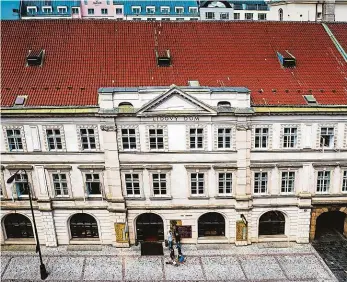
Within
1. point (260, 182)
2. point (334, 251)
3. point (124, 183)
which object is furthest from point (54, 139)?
point (334, 251)

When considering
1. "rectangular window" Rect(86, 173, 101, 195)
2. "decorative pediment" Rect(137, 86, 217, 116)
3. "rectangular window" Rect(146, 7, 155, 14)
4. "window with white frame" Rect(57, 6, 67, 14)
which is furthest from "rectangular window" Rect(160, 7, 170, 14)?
"rectangular window" Rect(86, 173, 101, 195)

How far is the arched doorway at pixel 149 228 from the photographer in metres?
37.0

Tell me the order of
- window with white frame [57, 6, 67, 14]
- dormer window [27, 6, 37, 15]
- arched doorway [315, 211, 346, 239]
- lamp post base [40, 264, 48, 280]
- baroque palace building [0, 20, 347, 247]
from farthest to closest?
window with white frame [57, 6, 67, 14] < dormer window [27, 6, 37, 15] < arched doorway [315, 211, 346, 239] < baroque palace building [0, 20, 347, 247] < lamp post base [40, 264, 48, 280]

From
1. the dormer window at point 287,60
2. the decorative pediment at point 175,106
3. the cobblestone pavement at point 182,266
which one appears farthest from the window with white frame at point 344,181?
the decorative pediment at point 175,106

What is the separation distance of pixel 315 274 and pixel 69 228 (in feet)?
70.5

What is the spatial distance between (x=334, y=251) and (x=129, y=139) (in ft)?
67.4

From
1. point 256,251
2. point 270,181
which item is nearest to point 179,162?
point 270,181

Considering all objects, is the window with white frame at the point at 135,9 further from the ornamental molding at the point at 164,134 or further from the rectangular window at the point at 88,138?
the ornamental molding at the point at 164,134

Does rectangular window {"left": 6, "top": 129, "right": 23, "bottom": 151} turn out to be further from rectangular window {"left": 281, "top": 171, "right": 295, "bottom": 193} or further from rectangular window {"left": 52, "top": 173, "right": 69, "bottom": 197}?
rectangular window {"left": 281, "top": 171, "right": 295, "bottom": 193}

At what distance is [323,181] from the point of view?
35.8 m

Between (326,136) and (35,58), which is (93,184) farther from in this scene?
(326,136)

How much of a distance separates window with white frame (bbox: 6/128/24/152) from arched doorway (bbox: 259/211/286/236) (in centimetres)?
2216

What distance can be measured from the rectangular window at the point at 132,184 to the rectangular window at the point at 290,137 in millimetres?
12903

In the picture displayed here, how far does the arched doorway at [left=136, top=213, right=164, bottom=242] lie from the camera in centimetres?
3703
